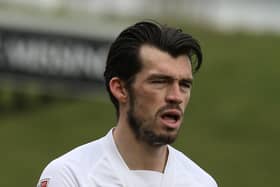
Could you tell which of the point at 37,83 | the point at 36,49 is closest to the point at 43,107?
the point at 37,83

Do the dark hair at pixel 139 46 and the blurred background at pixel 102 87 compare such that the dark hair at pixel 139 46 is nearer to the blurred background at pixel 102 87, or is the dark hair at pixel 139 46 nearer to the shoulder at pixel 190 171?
the shoulder at pixel 190 171

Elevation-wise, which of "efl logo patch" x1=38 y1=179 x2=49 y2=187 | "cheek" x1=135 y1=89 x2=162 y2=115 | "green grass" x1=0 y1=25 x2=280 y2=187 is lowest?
"green grass" x1=0 y1=25 x2=280 y2=187

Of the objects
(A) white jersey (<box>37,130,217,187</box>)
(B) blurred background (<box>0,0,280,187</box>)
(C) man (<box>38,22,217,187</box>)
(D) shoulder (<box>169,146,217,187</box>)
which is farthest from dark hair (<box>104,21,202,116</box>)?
(B) blurred background (<box>0,0,280,187</box>)

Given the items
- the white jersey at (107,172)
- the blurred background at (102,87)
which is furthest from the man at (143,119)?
the blurred background at (102,87)

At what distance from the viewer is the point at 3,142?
1805 centimetres

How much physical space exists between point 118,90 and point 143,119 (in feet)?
0.73

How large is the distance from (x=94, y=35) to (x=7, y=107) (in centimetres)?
289

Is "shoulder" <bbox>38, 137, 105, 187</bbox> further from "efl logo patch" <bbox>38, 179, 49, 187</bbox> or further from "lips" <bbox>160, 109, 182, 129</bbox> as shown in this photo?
"lips" <bbox>160, 109, 182, 129</bbox>

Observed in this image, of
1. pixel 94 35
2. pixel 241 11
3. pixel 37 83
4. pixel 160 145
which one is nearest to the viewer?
pixel 160 145

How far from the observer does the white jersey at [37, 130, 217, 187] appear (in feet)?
16.6

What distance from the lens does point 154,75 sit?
16.6ft

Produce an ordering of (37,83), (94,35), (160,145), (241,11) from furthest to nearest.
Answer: (241,11), (37,83), (94,35), (160,145)

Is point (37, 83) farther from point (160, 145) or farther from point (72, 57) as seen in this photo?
point (160, 145)

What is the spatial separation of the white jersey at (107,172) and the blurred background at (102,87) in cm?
1000
